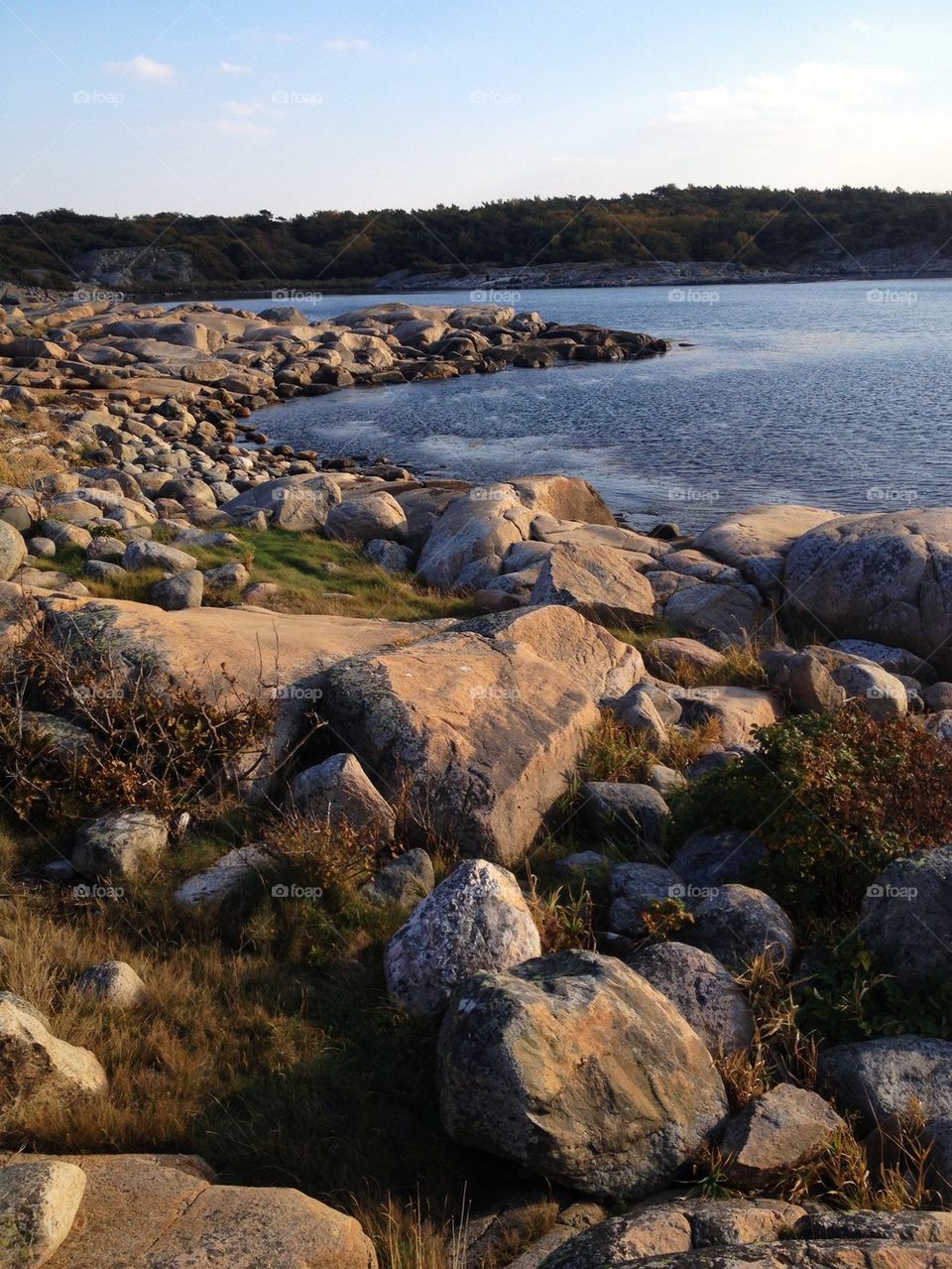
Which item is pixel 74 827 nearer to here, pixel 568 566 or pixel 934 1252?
pixel 934 1252

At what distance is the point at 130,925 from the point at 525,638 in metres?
5.32

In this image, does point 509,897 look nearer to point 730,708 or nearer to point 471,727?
point 471,727

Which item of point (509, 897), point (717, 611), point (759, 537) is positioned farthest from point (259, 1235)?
point (759, 537)

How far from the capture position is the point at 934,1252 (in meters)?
4.00

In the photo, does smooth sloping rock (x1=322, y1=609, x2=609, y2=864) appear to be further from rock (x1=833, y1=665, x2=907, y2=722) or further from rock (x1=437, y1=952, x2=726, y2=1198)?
rock (x1=833, y1=665, x2=907, y2=722)

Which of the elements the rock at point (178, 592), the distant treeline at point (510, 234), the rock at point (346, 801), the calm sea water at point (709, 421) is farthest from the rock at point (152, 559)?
the distant treeline at point (510, 234)

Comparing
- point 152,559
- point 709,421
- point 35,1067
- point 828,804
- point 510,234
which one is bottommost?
point 35,1067

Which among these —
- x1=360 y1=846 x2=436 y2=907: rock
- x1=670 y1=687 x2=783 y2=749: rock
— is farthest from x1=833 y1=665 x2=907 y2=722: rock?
x1=360 y1=846 x2=436 y2=907: rock

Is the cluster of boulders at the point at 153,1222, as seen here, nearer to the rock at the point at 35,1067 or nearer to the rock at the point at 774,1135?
the rock at the point at 35,1067

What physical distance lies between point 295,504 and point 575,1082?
16.5 metres

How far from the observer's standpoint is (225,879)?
7.43 metres

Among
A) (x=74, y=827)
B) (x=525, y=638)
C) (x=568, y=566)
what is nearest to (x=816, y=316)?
(x=568, y=566)

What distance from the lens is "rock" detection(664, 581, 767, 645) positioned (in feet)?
51.7

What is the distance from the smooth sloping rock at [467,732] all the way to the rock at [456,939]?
1.52 m
